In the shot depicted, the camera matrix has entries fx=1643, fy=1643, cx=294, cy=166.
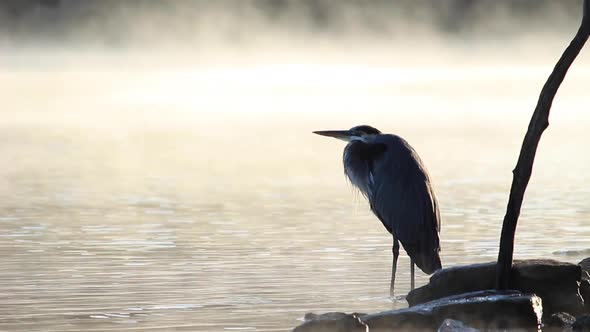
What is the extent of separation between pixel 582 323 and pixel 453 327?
2.62 ft

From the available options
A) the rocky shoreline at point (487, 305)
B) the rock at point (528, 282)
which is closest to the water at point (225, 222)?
the rock at point (528, 282)

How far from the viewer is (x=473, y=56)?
125250 mm

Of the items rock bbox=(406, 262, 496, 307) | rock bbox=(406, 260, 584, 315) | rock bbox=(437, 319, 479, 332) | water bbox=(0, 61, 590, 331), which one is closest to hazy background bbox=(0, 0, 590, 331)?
water bbox=(0, 61, 590, 331)

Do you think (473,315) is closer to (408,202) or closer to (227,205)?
(408,202)

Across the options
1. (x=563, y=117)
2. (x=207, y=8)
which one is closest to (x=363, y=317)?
(x=563, y=117)

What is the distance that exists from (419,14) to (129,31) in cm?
2244

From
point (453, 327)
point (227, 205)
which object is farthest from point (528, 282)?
point (227, 205)

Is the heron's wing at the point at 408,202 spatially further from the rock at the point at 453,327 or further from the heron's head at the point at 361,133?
the rock at the point at 453,327

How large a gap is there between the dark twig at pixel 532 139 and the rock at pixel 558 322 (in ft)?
1.32

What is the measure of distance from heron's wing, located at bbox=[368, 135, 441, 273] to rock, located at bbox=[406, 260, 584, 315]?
108 centimetres

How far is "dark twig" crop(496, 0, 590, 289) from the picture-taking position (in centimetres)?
1020

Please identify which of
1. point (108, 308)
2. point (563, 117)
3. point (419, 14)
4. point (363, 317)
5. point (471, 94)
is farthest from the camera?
point (419, 14)

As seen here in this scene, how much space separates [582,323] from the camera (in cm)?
971

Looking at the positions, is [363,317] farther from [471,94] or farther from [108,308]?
[471,94]
